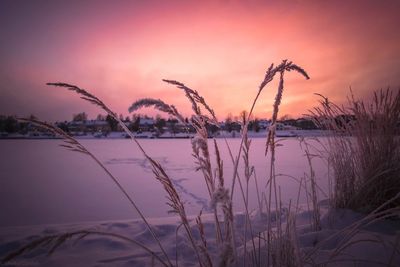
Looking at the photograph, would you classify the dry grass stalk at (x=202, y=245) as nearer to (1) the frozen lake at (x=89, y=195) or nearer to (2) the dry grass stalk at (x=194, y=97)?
(2) the dry grass stalk at (x=194, y=97)

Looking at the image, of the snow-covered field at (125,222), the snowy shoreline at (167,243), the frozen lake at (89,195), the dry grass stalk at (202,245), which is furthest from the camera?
the frozen lake at (89,195)

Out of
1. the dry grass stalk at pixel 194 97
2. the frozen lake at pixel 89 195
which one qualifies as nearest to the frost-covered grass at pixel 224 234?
the dry grass stalk at pixel 194 97

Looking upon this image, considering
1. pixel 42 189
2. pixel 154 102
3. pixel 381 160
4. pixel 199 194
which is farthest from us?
pixel 42 189

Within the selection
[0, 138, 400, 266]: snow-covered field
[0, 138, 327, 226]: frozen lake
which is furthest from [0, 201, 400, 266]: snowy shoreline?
[0, 138, 327, 226]: frozen lake

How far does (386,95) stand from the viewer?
2.48m

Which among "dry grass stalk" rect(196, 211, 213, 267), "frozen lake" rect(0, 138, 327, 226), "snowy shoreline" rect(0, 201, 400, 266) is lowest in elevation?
"frozen lake" rect(0, 138, 327, 226)

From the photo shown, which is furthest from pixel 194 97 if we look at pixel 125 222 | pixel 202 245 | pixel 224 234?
pixel 125 222

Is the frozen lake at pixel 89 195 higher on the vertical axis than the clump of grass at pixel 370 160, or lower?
lower

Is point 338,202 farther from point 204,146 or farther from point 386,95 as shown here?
point 204,146

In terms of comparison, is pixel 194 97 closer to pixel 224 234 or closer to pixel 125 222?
pixel 224 234

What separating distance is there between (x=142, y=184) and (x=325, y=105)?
3765 millimetres

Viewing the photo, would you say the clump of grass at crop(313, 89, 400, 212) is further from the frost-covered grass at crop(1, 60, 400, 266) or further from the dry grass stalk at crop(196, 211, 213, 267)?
the dry grass stalk at crop(196, 211, 213, 267)

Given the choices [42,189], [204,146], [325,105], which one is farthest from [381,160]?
[42,189]

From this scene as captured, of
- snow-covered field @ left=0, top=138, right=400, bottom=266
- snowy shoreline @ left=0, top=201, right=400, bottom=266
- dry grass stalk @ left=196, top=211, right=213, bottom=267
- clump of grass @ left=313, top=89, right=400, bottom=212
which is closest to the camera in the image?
dry grass stalk @ left=196, top=211, right=213, bottom=267
